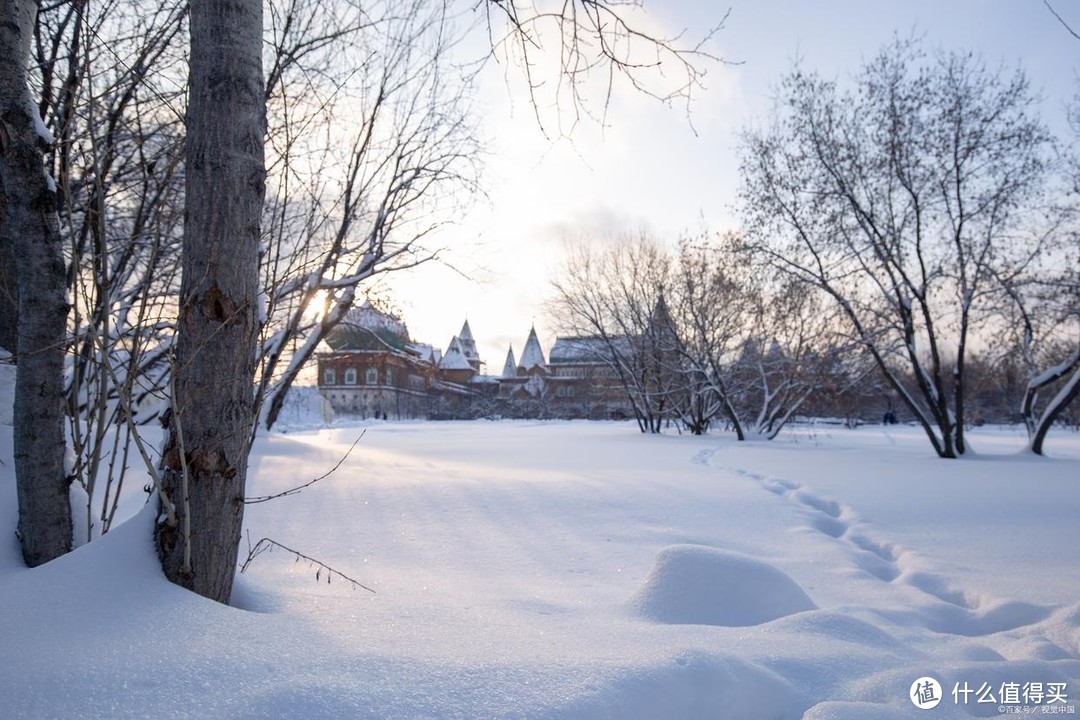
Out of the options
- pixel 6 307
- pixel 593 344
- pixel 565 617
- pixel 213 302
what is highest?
pixel 593 344

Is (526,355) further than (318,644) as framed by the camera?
Yes

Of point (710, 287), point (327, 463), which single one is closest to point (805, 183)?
point (710, 287)

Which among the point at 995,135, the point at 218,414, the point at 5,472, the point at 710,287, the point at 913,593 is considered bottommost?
the point at 913,593

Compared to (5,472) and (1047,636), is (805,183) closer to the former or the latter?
(1047,636)

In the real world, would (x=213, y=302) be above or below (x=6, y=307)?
below

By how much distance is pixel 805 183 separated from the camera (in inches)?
463

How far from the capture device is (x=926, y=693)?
165cm

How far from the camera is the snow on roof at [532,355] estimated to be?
204 feet

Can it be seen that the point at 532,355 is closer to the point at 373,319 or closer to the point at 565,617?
the point at 373,319

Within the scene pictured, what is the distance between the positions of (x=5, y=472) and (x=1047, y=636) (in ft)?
13.6

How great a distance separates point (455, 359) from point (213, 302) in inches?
2405

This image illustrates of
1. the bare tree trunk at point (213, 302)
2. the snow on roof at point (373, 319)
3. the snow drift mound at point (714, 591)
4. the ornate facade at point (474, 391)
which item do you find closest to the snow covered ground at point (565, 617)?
the snow drift mound at point (714, 591)

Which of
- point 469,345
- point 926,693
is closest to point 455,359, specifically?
point 469,345

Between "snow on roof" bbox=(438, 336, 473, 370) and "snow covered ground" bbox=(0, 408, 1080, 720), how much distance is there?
57.1m
